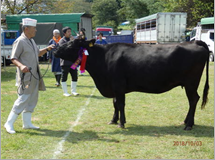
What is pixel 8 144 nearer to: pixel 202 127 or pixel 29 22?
pixel 29 22

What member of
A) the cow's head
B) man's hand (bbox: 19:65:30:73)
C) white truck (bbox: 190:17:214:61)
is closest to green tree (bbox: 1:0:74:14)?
white truck (bbox: 190:17:214:61)

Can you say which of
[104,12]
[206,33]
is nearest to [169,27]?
[206,33]

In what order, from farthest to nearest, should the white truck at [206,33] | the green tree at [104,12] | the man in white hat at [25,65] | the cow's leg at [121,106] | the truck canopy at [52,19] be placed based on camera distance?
the green tree at [104,12], the truck canopy at [52,19], the white truck at [206,33], the cow's leg at [121,106], the man in white hat at [25,65]

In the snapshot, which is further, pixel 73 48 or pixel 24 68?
pixel 73 48

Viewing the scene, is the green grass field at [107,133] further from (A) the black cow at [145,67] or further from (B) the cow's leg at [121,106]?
(A) the black cow at [145,67]

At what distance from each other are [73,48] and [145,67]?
5.22ft

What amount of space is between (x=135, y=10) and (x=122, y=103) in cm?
5631

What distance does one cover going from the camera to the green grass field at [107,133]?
15.4ft

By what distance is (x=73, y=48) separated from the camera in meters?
6.37

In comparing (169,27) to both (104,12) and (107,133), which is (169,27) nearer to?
(107,133)

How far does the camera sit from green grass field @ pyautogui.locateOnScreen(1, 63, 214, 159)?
4707 mm

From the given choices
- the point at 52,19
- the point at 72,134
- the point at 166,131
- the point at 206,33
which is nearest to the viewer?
the point at 72,134

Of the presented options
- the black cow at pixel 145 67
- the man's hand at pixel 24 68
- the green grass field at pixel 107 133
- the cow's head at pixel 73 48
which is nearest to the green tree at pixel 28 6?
the green grass field at pixel 107 133

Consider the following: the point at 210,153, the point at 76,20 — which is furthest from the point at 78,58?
the point at 76,20
